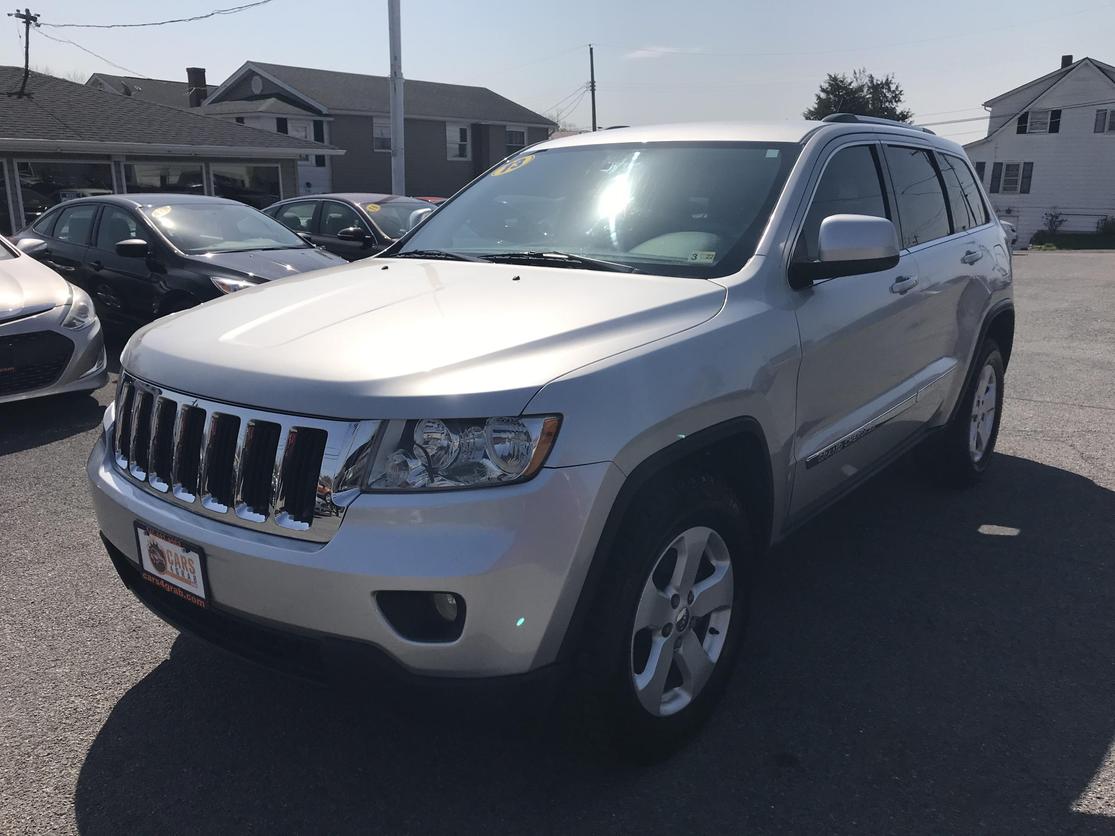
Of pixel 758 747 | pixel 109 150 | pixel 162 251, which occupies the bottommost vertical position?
pixel 758 747

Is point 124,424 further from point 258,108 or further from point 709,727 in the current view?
point 258,108

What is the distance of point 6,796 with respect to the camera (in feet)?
8.48

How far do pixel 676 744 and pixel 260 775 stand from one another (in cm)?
120

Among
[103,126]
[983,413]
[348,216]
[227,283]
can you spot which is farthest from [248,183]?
[983,413]

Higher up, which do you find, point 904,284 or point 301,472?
point 904,284

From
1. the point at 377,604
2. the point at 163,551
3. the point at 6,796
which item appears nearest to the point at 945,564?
the point at 377,604

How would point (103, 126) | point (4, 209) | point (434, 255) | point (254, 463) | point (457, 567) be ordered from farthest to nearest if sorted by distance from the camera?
1. point (103, 126)
2. point (4, 209)
3. point (434, 255)
4. point (254, 463)
5. point (457, 567)

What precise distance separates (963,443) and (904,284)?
1.50 metres

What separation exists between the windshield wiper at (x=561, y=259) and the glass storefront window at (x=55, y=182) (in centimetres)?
2107


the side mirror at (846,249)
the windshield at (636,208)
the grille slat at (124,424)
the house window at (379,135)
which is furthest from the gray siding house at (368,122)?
the grille slat at (124,424)

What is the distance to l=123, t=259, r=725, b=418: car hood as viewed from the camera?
Answer: 2.27 meters

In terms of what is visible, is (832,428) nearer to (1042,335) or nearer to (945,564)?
(945,564)

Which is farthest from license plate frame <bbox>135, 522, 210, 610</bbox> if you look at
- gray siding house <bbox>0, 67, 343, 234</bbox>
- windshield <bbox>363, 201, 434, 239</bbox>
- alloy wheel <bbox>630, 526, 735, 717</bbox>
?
gray siding house <bbox>0, 67, 343, 234</bbox>

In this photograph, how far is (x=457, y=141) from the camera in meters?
41.0
